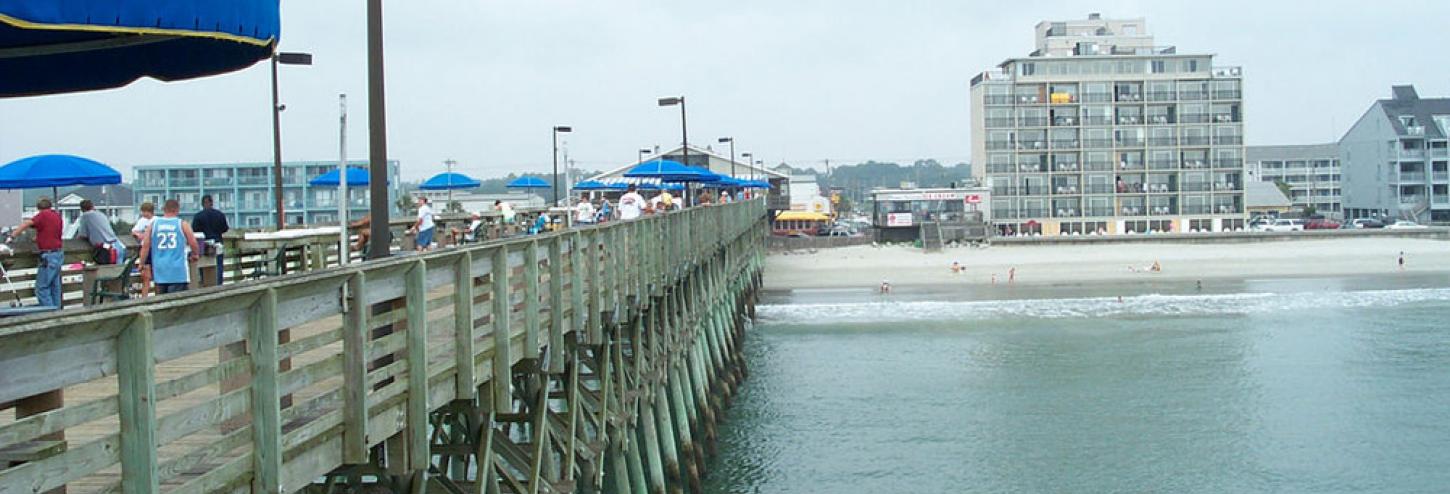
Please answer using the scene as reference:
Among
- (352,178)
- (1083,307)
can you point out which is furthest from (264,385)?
(1083,307)

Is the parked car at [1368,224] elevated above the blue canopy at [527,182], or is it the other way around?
the blue canopy at [527,182]

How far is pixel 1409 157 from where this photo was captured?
357 feet

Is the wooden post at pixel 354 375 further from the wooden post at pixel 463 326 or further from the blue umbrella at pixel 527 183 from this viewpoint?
the blue umbrella at pixel 527 183

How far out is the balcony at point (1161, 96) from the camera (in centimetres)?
9612

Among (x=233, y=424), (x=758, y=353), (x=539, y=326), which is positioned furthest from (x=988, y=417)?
(x=233, y=424)

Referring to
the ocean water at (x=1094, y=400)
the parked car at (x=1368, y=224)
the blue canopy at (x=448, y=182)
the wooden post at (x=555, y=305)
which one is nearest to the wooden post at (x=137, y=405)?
the wooden post at (x=555, y=305)

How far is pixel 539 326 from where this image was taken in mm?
10984

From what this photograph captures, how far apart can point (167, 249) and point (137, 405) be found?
8479 millimetres

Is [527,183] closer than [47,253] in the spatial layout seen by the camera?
No

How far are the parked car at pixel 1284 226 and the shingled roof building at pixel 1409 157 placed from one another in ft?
50.1

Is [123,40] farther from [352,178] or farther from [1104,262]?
[1104,262]

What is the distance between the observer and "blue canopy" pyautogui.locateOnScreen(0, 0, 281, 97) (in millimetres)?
4379

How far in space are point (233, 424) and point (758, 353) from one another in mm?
33177

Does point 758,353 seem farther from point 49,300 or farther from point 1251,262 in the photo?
point 1251,262
